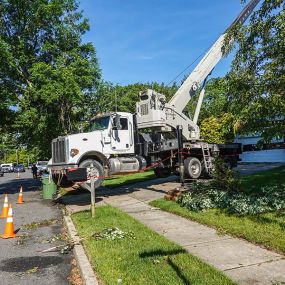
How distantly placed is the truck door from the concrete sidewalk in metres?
5.35

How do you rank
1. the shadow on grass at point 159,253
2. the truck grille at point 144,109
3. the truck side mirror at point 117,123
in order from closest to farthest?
the shadow on grass at point 159,253 < the truck side mirror at point 117,123 < the truck grille at point 144,109

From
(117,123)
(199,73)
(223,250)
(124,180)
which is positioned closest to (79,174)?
(117,123)

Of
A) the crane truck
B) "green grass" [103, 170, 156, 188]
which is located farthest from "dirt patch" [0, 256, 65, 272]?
"green grass" [103, 170, 156, 188]

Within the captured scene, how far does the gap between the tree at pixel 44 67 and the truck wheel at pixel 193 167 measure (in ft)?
21.9

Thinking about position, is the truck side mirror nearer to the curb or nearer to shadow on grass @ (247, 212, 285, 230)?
the curb

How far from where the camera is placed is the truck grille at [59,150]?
15.6 metres

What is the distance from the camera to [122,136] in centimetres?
1658

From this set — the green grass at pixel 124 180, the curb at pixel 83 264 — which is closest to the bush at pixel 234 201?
the curb at pixel 83 264

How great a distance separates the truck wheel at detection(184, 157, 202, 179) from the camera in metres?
18.0

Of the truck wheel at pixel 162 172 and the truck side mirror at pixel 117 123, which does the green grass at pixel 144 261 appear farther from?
the truck wheel at pixel 162 172

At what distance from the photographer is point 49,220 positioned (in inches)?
478

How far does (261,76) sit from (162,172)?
42.1 ft

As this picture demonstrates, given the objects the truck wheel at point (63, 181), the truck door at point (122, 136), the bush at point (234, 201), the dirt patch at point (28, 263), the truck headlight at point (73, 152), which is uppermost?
the truck door at point (122, 136)

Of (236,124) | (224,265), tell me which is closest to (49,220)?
(236,124)
